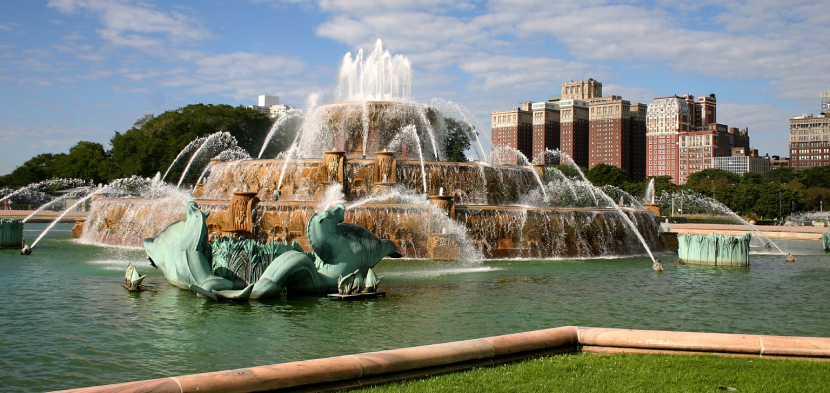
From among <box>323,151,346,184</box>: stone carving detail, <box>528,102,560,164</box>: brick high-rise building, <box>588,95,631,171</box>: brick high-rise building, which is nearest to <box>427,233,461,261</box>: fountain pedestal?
<box>323,151,346,184</box>: stone carving detail

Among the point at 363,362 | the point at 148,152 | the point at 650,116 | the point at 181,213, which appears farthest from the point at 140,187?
the point at 650,116

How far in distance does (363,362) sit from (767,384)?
145 inches

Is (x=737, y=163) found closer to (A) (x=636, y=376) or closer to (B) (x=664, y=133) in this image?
(B) (x=664, y=133)

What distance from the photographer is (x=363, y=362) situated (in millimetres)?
6168

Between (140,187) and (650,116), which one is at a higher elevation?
(650,116)

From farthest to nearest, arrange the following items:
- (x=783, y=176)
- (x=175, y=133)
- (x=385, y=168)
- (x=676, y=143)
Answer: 1. (x=676, y=143)
2. (x=783, y=176)
3. (x=175, y=133)
4. (x=385, y=168)

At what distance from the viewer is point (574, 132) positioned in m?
148

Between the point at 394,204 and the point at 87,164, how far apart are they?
60215 mm

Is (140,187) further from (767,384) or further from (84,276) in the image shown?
(767,384)

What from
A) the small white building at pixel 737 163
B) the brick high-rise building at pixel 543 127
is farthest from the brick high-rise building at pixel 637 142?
the small white building at pixel 737 163

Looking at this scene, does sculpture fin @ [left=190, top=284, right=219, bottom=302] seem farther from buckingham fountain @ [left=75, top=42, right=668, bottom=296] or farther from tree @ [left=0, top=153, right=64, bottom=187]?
tree @ [left=0, top=153, right=64, bottom=187]

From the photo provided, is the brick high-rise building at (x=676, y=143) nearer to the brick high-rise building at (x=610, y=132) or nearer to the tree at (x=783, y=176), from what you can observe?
the brick high-rise building at (x=610, y=132)

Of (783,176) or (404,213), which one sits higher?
(783,176)

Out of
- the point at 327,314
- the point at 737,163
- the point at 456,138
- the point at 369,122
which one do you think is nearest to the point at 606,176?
the point at 456,138
